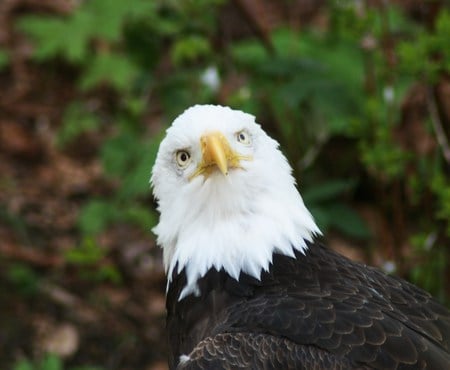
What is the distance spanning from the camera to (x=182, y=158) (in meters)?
4.75

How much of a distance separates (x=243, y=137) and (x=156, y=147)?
7.91ft

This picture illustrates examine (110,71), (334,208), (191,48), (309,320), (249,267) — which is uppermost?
(110,71)

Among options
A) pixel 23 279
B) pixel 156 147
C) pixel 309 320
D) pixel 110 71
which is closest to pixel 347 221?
pixel 156 147

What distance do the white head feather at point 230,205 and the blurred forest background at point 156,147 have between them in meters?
1.37

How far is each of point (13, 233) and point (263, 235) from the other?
402 cm

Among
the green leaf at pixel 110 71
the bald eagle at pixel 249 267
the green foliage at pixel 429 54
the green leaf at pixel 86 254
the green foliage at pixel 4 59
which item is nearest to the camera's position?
the bald eagle at pixel 249 267

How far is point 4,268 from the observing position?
7.88 m

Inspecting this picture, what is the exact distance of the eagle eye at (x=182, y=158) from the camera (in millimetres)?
4719

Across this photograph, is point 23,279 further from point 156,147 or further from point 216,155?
point 216,155

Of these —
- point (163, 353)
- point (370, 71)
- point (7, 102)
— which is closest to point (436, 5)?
point (370, 71)

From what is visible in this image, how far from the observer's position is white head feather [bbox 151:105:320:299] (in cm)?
464

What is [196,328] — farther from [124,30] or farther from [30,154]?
[30,154]

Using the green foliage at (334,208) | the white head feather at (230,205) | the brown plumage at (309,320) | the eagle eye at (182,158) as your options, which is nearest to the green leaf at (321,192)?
the green foliage at (334,208)

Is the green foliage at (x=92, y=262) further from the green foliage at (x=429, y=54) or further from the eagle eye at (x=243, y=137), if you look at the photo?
the eagle eye at (x=243, y=137)
